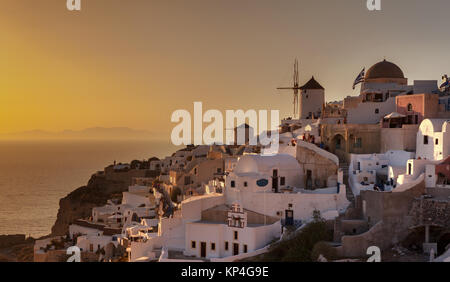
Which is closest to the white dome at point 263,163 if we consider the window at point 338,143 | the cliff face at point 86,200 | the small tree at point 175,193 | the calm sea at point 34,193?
the window at point 338,143

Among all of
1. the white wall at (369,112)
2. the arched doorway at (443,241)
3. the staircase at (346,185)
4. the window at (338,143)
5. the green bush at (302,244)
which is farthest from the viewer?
the white wall at (369,112)

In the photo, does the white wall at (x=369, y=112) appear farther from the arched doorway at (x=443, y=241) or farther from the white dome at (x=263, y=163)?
the arched doorway at (x=443, y=241)

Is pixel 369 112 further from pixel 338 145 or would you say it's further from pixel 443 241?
pixel 443 241

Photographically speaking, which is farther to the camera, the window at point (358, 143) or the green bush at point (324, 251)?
the window at point (358, 143)

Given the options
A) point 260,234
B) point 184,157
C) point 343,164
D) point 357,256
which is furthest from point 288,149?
point 184,157

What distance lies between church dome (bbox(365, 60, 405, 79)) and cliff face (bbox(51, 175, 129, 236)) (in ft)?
76.7

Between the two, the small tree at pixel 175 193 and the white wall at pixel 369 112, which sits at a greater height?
the white wall at pixel 369 112

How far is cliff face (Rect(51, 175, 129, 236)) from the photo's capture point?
50.0 m

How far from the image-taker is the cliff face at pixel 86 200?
164 ft

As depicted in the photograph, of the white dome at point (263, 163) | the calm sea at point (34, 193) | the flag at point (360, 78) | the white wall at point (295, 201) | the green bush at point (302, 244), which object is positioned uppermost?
the flag at point (360, 78)

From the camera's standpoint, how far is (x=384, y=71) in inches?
1582

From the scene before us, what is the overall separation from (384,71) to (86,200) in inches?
1069

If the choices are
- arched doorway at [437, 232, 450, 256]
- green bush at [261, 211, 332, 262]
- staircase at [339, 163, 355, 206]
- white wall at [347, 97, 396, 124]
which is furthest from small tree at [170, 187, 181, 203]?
arched doorway at [437, 232, 450, 256]

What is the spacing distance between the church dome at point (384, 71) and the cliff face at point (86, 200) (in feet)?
76.7
